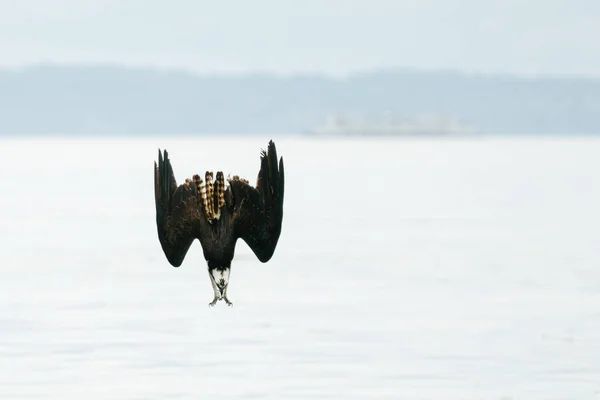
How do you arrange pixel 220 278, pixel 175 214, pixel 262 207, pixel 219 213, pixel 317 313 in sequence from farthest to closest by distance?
pixel 317 313, pixel 262 207, pixel 175 214, pixel 219 213, pixel 220 278

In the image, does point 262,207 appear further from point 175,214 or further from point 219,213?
point 175,214

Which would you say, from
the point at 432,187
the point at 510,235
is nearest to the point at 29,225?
the point at 510,235

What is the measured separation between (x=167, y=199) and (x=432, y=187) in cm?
3754

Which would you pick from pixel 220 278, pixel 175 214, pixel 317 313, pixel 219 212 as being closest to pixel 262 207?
pixel 219 212

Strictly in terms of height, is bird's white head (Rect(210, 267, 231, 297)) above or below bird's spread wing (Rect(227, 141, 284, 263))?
below

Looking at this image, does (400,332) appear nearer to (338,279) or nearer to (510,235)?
(338,279)

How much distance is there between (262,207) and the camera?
13.5 m

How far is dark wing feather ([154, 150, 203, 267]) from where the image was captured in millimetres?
13148

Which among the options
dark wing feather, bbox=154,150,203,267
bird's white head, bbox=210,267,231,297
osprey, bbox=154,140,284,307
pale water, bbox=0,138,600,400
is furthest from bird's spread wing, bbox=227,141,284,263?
pale water, bbox=0,138,600,400

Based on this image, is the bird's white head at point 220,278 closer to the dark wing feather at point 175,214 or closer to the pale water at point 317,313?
→ the dark wing feather at point 175,214

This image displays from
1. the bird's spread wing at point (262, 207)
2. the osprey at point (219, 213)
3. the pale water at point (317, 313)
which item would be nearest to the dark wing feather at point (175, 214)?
the osprey at point (219, 213)

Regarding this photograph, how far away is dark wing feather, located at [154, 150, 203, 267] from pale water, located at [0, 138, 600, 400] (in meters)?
1.27

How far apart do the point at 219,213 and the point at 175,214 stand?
556mm

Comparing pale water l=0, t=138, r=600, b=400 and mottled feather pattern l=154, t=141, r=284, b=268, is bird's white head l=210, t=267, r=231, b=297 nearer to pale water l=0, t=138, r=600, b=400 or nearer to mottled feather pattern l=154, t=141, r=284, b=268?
mottled feather pattern l=154, t=141, r=284, b=268
